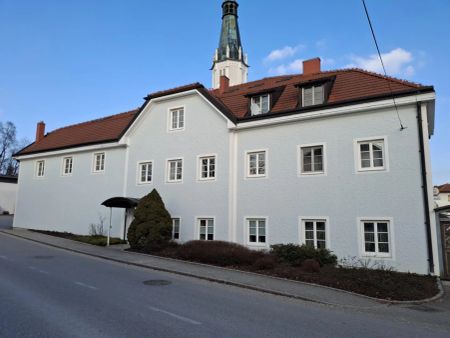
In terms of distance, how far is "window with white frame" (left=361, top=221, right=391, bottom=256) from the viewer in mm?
13409

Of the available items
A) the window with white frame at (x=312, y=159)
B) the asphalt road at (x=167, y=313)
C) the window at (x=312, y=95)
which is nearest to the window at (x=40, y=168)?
the asphalt road at (x=167, y=313)

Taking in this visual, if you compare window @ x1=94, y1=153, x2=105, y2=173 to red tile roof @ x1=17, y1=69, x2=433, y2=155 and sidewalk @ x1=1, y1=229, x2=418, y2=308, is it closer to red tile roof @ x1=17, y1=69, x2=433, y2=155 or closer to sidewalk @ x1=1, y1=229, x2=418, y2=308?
red tile roof @ x1=17, y1=69, x2=433, y2=155

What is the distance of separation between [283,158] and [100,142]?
42.2 ft

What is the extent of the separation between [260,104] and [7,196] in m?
43.2

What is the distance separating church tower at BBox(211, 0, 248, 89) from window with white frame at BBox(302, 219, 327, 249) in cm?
4274

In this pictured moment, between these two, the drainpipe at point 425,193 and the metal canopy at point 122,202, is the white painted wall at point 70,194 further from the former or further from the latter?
the drainpipe at point 425,193

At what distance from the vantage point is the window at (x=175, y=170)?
19438 mm

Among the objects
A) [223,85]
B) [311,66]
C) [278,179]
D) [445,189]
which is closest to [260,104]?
[278,179]

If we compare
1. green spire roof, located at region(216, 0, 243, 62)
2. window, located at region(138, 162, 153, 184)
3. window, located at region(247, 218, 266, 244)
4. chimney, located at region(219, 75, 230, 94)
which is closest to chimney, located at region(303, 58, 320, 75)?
chimney, located at region(219, 75, 230, 94)

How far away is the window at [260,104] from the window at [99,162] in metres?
11.2

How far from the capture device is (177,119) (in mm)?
20078

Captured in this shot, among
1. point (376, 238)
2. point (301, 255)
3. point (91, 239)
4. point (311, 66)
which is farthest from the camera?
point (311, 66)

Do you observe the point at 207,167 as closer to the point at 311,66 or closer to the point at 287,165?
the point at 287,165

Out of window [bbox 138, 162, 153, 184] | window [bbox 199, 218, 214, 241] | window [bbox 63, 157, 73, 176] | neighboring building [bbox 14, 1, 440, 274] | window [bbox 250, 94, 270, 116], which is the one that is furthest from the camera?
window [bbox 63, 157, 73, 176]
